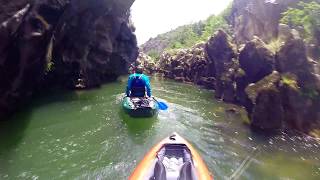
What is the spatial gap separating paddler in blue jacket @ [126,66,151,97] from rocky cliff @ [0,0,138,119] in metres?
6.26

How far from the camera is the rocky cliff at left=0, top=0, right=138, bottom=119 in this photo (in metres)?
18.0

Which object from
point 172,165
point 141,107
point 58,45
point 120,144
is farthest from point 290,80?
point 58,45

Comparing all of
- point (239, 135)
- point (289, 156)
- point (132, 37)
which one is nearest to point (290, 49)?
point (239, 135)

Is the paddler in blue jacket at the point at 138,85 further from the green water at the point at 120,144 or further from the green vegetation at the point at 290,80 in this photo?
the green vegetation at the point at 290,80

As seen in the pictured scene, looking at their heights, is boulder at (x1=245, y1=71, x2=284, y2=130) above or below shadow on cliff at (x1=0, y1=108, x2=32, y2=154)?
above

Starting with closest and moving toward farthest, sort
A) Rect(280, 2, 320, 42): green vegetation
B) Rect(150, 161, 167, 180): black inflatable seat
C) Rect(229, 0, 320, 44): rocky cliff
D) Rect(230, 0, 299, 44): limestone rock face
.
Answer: Rect(150, 161, 167, 180): black inflatable seat, Rect(280, 2, 320, 42): green vegetation, Rect(229, 0, 320, 44): rocky cliff, Rect(230, 0, 299, 44): limestone rock face

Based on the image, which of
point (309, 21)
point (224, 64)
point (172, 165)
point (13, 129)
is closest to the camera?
point (172, 165)

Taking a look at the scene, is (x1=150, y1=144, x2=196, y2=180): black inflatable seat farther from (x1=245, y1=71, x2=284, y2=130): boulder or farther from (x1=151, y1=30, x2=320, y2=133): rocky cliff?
(x1=151, y1=30, x2=320, y2=133): rocky cliff

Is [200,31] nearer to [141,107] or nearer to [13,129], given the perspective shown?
[141,107]

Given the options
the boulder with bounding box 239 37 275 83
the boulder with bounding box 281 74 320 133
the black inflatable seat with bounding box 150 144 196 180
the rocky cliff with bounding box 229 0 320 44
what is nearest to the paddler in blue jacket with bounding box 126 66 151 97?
the boulder with bounding box 239 37 275 83

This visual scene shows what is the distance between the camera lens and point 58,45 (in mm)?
31047

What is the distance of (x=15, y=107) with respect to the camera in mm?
20094

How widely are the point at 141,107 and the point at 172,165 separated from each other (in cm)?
851

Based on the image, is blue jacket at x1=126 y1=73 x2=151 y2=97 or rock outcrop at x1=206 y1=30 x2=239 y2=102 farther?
rock outcrop at x1=206 y1=30 x2=239 y2=102
